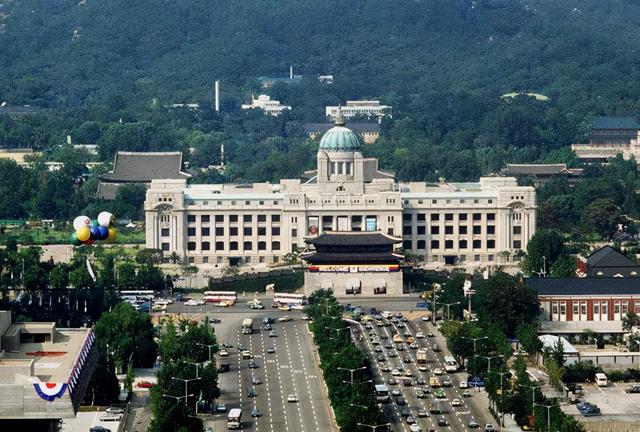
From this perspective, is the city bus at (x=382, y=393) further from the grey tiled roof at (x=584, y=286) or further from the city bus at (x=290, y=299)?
the city bus at (x=290, y=299)

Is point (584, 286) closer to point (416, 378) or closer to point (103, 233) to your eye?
point (416, 378)

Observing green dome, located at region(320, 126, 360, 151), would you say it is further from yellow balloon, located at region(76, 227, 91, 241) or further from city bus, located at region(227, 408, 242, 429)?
yellow balloon, located at region(76, 227, 91, 241)

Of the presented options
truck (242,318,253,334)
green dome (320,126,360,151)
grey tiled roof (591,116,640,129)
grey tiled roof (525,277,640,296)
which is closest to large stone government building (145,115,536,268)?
green dome (320,126,360,151)

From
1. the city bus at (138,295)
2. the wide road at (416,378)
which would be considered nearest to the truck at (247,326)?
the wide road at (416,378)

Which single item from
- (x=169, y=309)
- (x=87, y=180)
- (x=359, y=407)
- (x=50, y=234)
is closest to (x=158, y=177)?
(x=87, y=180)

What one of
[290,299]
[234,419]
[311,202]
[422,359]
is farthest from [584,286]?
[234,419]

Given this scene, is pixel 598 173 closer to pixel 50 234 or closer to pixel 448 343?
pixel 50 234

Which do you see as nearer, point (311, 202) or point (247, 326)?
point (247, 326)
